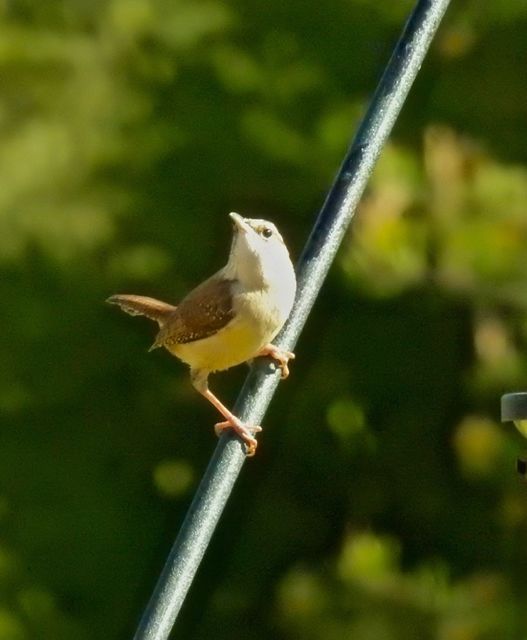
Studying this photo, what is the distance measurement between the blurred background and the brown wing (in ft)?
1.78

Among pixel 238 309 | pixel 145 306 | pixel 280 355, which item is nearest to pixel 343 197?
pixel 280 355

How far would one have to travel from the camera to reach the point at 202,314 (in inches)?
133

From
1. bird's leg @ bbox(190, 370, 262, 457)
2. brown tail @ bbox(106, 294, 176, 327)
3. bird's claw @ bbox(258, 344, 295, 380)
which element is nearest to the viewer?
bird's leg @ bbox(190, 370, 262, 457)

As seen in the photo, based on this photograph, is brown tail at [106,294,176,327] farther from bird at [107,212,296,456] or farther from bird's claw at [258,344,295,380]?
bird's claw at [258,344,295,380]

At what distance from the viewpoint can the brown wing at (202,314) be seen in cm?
334

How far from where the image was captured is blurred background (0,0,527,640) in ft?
13.1

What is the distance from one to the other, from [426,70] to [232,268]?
41.2 inches

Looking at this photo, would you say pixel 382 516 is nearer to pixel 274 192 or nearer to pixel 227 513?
pixel 227 513

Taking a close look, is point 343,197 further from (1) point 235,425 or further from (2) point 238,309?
(2) point 238,309

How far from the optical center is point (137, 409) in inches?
160

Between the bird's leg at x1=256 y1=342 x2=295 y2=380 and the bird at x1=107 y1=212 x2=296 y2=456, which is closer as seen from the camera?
the bird's leg at x1=256 y1=342 x2=295 y2=380

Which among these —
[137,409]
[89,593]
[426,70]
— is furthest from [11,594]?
[426,70]

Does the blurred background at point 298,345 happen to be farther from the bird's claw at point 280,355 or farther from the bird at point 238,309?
the bird's claw at point 280,355

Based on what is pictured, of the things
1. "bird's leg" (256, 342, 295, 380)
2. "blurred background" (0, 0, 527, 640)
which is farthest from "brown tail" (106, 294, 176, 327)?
"bird's leg" (256, 342, 295, 380)
